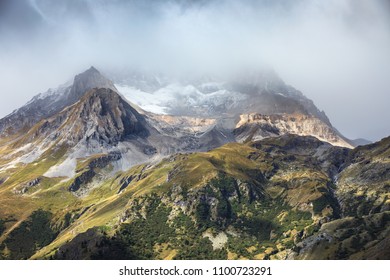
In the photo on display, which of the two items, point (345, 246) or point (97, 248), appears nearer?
point (345, 246)

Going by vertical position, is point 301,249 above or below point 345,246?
above

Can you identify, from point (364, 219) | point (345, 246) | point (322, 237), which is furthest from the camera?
point (364, 219)

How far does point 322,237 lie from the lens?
15462 centimetres

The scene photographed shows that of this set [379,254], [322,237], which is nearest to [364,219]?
[322,237]
